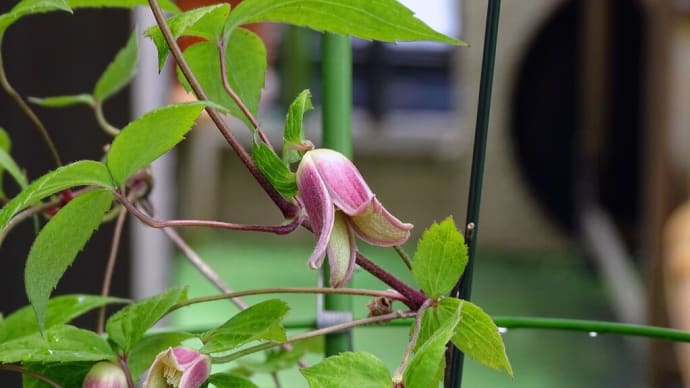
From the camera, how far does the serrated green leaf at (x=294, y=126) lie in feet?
0.69

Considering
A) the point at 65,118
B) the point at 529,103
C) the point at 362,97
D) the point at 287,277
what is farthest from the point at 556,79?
the point at 65,118

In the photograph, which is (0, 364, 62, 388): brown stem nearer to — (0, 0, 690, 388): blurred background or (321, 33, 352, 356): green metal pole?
(321, 33, 352, 356): green metal pole

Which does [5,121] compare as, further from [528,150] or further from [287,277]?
[528,150]

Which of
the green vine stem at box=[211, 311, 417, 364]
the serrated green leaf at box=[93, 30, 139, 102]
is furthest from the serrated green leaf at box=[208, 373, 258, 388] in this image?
the serrated green leaf at box=[93, 30, 139, 102]

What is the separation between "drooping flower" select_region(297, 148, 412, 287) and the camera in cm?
20

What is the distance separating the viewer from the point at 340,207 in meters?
0.21

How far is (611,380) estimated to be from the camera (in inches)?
66.6

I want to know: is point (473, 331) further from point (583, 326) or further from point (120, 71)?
point (120, 71)

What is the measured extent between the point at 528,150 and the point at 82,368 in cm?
217

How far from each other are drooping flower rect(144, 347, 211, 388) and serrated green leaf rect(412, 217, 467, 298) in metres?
0.05

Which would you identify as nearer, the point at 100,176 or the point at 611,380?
the point at 100,176

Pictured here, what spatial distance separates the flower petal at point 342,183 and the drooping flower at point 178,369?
48mm

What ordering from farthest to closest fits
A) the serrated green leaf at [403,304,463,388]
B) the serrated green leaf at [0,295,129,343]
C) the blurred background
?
the blurred background
the serrated green leaf at [0,295,129,343]
the serrated green leaf at [403,304,463,388]

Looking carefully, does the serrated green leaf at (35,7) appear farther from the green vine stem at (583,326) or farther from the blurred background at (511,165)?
the blurred background at (511,165)
